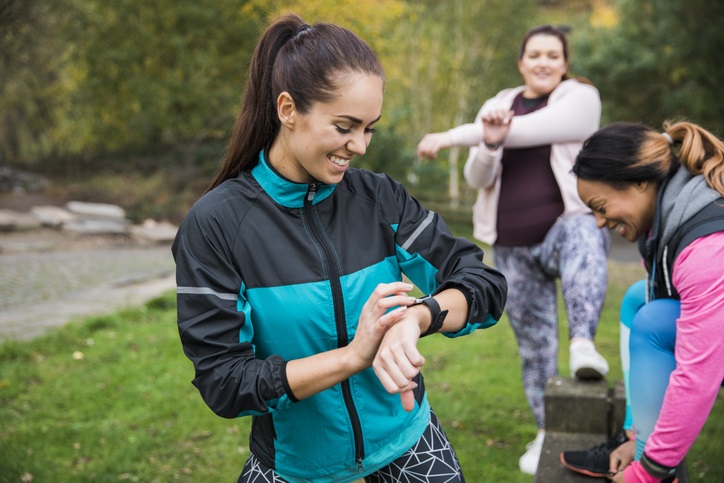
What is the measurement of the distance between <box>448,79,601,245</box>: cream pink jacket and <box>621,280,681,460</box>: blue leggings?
0.92 m

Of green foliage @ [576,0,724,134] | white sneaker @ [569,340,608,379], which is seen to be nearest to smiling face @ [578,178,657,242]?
white sneaker @ [569,340,608,379]

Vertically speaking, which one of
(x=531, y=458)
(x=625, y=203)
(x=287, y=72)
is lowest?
(x=531, y=458)

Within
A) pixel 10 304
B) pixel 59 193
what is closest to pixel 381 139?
pixel 59 193

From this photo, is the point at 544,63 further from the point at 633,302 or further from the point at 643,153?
the point at 633,302

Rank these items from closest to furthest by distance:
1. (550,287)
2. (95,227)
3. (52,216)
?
(550,287) < (95,227) < (52,216)

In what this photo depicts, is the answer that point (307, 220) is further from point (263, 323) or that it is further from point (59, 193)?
point (59, 193)

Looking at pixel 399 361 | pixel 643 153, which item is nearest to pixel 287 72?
pixel 399 361

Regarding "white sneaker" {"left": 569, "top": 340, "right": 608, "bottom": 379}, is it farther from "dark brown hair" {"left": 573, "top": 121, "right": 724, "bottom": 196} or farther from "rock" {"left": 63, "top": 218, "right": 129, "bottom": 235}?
"rock" {"left": 63, "top": 218, "right": 129, "bottom": 235}

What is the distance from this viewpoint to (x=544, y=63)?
3.61 meters

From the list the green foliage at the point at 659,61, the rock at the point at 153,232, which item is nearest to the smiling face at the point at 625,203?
the rock at the point at 153,232

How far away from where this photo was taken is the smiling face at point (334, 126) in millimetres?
1810

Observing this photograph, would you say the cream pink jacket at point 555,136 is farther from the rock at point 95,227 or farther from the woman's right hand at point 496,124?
the rock at point 95,227

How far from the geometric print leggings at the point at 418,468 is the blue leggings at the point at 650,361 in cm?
90

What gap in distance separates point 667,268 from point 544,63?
1.45 meters
